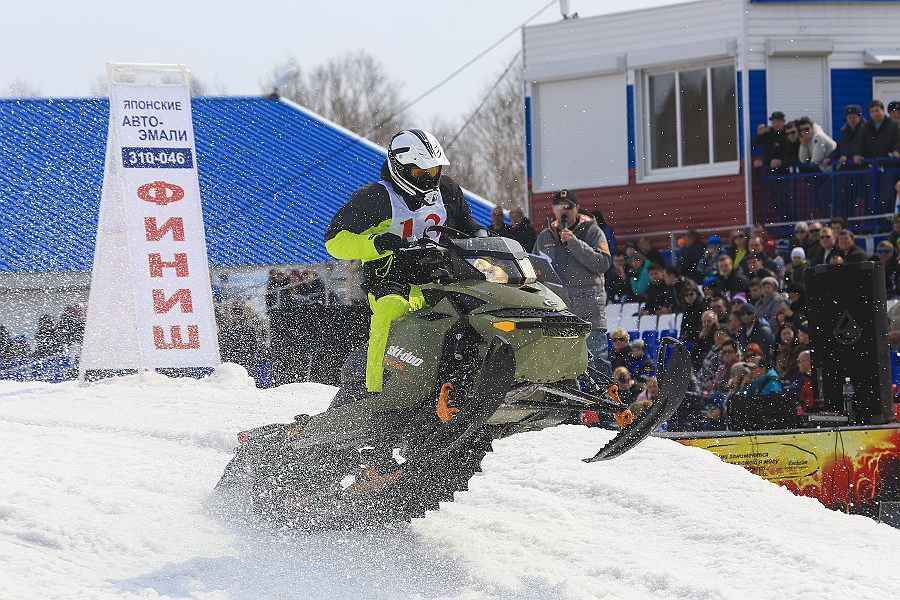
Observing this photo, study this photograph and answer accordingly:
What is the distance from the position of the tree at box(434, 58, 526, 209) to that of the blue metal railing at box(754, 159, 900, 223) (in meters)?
32.2

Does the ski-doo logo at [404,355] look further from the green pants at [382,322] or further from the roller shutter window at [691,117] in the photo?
the roller shutter window at [691,117]

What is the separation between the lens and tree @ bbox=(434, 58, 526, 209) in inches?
1839

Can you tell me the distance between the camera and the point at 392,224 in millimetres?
5449

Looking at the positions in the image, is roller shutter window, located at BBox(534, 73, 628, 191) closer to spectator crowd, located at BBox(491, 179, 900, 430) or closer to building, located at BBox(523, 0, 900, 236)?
building, located at BBox(523, 0, 900, 236)

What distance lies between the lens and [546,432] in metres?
7.67

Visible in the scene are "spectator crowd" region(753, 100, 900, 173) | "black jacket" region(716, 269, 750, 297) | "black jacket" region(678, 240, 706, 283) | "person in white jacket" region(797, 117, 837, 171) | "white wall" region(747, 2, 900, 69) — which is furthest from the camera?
"white wall" region(747, 2, 900, 69)

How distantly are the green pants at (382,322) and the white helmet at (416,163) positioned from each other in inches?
18.9

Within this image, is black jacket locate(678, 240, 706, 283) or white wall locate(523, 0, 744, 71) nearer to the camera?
black jacket locate(678, 240, 706, 283)

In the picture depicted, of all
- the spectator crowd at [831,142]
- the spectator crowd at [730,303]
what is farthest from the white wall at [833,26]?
the spectator crowd at [730,303]

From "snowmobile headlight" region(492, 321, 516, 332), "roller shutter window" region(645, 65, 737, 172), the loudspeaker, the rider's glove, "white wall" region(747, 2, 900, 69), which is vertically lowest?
the loudspeaker

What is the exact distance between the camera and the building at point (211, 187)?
53.6 feet

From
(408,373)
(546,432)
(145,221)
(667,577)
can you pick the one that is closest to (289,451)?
(408,373)

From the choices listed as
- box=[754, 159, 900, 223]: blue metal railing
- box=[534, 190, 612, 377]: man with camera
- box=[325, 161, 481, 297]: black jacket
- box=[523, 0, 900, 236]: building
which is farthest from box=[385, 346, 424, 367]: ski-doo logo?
box=[523, 0, 900, 236]: building

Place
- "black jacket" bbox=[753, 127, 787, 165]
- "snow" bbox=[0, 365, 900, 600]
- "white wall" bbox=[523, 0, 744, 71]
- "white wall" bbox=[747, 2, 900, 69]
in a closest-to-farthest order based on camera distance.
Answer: "snow" bbox=[0, 365, 900, 600] < "black jacket" bbox=[753, 127, 787, 165] < "white wall" bbox=[747, 2, 900, 69] < "white wall" bbox=[523, 0, 744, 71]
